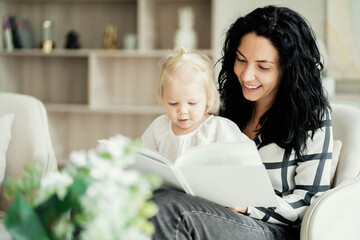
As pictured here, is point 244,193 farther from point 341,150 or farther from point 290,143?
point 341,150

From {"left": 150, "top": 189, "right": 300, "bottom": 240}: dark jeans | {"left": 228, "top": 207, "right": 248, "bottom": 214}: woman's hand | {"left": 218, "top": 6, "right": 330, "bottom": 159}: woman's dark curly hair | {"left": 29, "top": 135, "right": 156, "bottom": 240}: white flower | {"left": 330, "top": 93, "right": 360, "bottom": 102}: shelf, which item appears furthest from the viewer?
{"left": 330, "top": 93, "right": 360, "bottom": 102}: shelf

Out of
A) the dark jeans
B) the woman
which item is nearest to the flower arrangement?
the dark jeans

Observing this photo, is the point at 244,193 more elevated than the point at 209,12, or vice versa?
the point at 209,12

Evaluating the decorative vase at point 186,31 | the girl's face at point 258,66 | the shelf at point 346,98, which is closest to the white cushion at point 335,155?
the girl's face at point 258,66

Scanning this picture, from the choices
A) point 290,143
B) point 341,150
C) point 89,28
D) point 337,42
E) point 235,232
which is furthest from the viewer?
point 89,28

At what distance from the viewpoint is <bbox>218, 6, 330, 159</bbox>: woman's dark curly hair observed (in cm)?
162

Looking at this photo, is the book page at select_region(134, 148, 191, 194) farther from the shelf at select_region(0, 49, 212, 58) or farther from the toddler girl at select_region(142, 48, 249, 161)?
the shelf at select_region(0, 49, 212, 58)

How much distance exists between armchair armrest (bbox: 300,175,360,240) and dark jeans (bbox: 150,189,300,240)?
143mm

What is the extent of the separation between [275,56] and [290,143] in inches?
11.3

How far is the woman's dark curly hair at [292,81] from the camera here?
5.32 feet

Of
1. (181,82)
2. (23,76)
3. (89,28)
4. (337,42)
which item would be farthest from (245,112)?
(23,76)

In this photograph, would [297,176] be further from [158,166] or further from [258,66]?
[158,166]

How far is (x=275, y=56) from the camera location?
5.43 feet

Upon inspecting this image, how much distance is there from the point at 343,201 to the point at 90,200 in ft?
3.16
